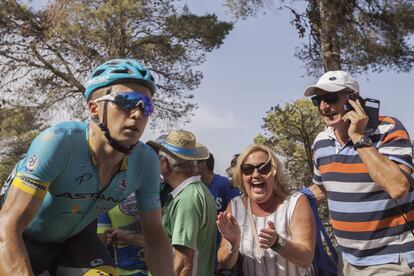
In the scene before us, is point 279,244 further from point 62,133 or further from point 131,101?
point 62,133

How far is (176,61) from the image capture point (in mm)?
16359

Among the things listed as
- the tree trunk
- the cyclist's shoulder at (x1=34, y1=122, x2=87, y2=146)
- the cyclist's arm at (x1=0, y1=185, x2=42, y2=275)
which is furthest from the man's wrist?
the tree trunk

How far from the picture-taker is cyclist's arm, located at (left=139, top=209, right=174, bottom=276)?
2.81 meters

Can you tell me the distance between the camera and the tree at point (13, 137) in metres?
17.3

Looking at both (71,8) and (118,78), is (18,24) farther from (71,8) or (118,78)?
(118,78)

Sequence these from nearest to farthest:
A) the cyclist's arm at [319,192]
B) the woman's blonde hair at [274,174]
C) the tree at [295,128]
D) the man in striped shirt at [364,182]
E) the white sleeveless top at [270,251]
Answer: the man in striped shirt at [364,182] → the white sleeveless top at [270,251] → the woman's blonde hair at [274,174] → the cyclist's arm at [319,192] → the tree at [295,128]

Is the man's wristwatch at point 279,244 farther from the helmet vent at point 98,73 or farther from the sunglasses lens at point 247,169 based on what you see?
the helmet vent at point 98,73

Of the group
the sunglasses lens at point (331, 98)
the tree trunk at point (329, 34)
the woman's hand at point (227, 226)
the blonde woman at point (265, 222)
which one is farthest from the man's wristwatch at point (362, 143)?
the tree trunk at point (329, 34)

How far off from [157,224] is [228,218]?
29.5 inches

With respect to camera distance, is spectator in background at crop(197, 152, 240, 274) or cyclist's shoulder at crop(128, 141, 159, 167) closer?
cyclist's shoulder at crop(128, 141, 159, 167)

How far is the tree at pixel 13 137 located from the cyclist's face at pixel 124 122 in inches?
595

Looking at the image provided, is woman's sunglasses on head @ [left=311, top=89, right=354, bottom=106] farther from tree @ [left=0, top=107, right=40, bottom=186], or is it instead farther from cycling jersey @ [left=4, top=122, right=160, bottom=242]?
tree @ [left=0, top=107, right=40, bottom=186]

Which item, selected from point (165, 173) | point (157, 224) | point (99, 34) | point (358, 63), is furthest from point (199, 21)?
point (157, 224)

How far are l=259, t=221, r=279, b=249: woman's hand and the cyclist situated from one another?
0.65 meters
